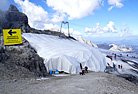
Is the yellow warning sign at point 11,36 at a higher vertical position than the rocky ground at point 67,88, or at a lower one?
higher

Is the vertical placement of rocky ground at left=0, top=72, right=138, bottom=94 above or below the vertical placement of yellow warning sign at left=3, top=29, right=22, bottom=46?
below

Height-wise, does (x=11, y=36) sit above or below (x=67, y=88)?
above

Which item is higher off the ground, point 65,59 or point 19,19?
point 19,19

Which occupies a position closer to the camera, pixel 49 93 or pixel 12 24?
pixel 49 93

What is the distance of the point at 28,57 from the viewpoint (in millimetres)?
13414

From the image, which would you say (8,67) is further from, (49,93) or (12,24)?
(12,24)

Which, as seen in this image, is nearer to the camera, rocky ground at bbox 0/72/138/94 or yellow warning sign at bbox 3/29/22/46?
rocky ground at bbox 0/72/138/94

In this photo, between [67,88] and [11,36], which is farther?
[11,36]

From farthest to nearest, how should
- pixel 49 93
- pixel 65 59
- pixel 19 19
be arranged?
1. pixel 19 19
2. pixel 65 59
3. pixel 49 93

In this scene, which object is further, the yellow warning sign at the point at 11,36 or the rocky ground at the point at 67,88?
the yellow warning sign at the point at 11,36

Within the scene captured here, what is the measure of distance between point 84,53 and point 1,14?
101 feet

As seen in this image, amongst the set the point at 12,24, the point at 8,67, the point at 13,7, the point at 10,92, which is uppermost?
the point at 13,7

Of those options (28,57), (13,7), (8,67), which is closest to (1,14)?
(13,7)

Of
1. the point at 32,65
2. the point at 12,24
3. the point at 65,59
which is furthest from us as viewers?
the point at 12,24
